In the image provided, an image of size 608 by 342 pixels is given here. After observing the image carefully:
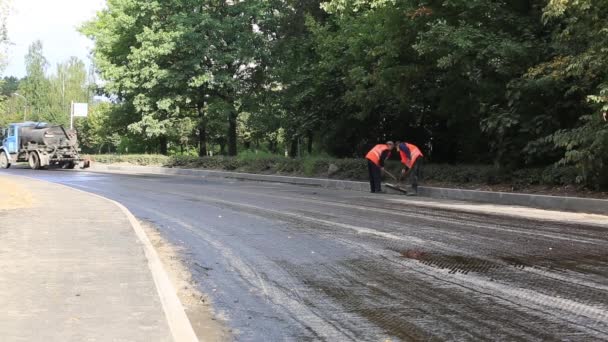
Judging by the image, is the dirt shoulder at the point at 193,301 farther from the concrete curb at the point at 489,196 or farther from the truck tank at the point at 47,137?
the truck tank at the point at 47,137

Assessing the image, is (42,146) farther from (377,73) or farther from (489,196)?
(489,196)

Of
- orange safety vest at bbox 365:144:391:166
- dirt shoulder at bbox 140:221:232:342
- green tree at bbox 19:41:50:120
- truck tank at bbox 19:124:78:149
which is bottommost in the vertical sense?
dirt shoulder at bbox 140:221:232:342

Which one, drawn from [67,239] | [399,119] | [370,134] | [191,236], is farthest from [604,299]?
[370,134]

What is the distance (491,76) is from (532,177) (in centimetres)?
340

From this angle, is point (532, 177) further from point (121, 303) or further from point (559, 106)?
point (121, 303)

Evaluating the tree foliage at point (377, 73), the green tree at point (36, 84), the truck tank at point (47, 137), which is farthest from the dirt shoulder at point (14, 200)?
the green tree at point (36, 84)

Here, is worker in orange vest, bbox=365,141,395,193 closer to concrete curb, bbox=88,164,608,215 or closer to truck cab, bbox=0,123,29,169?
concrete curb, bbox=88,164,608,215

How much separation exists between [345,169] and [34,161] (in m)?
22.1

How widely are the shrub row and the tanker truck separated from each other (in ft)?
13.3

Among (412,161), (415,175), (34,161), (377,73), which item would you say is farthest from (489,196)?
(34,161)

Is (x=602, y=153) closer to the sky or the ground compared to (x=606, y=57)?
closer to the ground

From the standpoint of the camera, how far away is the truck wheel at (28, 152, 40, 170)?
3556 cm

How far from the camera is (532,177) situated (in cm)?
1639

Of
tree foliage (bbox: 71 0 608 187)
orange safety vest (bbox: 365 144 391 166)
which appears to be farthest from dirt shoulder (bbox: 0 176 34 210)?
tree foliage (bbox: 71 0 608 187)
